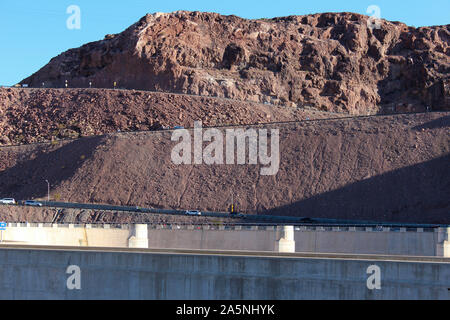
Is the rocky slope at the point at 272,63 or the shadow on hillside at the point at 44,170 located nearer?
the shadow on hillside at the point at 44,170

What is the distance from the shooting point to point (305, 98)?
132 m

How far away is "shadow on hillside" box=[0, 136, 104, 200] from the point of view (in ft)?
316

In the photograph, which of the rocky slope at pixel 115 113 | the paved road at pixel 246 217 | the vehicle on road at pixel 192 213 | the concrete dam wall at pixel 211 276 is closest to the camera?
the concrete dam wall at pixel 211 276

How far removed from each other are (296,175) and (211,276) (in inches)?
2152

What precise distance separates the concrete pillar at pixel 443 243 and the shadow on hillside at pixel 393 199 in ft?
73.8

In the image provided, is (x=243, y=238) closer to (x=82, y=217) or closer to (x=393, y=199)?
(x=393, y=199)

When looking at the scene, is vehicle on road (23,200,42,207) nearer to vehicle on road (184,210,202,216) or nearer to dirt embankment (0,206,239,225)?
dirt embankment (0,206,239,225)

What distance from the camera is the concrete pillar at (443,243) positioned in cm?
5169

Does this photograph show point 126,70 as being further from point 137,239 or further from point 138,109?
point 137,239

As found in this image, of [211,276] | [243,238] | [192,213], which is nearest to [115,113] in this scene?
[192,213]

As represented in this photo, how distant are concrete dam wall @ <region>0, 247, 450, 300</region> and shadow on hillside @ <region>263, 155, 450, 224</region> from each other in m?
42.7

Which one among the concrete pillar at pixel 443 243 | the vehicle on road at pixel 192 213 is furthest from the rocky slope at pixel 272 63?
the concrete pillar at pixel 443 243

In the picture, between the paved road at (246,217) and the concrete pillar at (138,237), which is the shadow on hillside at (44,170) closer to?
the paved road at (246,217)

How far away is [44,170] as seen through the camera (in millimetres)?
100375
